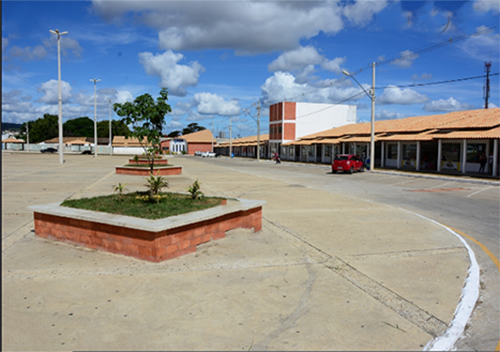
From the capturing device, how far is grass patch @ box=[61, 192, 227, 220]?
7.30 metres

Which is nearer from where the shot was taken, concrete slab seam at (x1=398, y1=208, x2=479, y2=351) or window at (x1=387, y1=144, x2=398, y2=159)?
concrete slab seam at (x1=398, y1=208, x2=479, y2=351)

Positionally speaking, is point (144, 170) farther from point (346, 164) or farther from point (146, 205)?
point (146, 205)

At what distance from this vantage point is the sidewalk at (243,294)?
3.83m

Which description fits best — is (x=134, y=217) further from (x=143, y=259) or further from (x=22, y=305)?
(x=22, y=305)

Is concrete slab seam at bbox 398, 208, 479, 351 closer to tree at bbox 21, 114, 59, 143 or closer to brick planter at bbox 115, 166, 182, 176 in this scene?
brick planter at bbox 115, 166, 182, 176

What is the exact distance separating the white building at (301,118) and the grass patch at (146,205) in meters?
58.3

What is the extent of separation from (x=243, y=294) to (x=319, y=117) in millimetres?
65908

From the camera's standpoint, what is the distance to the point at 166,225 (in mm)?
6000

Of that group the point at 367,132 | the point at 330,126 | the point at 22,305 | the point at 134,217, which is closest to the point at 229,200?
the point at 134,217

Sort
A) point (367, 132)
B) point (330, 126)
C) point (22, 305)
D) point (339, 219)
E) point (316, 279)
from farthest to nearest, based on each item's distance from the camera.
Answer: point (330, 126) < point (367, 132) < point (339, 219) < point (316, 279) < point (22, 305)

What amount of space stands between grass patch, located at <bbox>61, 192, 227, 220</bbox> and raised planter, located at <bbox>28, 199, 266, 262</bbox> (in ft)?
1.17

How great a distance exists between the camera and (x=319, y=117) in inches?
2702

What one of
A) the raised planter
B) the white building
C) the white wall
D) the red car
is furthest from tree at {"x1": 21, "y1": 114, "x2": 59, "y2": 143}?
the raised planter

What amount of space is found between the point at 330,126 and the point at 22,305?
2704 inches
